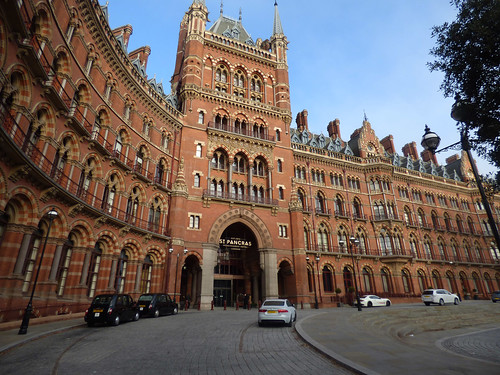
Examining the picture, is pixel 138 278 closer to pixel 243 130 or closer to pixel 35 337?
pixel 35 337

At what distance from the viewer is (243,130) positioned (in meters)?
36.8

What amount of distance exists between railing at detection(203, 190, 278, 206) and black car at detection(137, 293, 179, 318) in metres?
12.7

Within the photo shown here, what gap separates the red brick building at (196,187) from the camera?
1552 centimetres

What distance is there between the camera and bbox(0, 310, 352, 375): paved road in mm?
7312

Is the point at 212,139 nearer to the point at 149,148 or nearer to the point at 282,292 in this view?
the point at 149,148

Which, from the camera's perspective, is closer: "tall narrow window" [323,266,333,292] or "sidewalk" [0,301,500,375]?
"sidewalk" [0,301,500,375]

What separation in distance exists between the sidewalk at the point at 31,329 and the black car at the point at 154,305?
11.9 feet

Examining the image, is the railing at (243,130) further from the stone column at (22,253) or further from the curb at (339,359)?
the curb at (339,359)

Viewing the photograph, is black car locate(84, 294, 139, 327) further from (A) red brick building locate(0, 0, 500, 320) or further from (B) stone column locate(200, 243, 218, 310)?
(B) stone column locate(200, 243, 218, 310)

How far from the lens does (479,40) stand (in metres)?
11.2

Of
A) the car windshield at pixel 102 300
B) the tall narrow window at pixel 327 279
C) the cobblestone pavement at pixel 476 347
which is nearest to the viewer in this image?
the cobblestone pavement at pixel 476 347

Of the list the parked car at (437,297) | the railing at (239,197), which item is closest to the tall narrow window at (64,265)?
the railing at (239,197)

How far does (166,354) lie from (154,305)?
11667 millimetres

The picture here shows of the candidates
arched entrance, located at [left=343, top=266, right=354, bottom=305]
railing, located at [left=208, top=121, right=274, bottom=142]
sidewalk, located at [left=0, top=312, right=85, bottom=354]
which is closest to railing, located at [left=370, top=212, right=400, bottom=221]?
arched entrance, located at [left=343, top=266, right=354, bottom=305]
